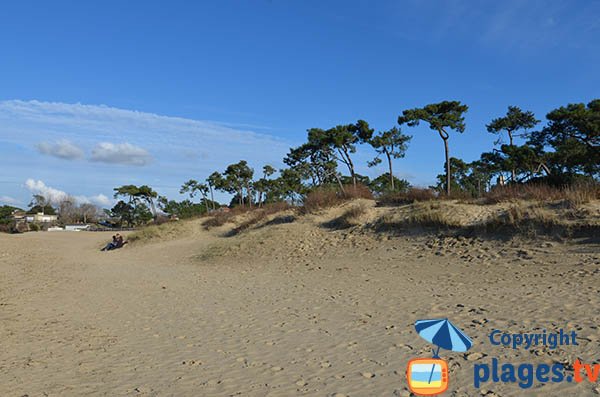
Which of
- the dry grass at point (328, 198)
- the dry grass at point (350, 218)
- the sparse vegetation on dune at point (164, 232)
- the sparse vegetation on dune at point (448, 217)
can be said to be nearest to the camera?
the sparse vegetation on dune at point (448, 217)

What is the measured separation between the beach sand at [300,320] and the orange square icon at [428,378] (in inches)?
5.2

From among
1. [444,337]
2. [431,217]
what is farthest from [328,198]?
[444,337]

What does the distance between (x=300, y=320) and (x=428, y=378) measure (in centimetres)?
344

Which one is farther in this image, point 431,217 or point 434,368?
point 431,217

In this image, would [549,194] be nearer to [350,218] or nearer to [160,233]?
[350,218]

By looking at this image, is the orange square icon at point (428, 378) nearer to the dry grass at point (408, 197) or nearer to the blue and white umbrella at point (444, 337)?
the blue and white umbrella at point (444, 337)

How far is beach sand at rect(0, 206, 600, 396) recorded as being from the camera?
14.7 ft

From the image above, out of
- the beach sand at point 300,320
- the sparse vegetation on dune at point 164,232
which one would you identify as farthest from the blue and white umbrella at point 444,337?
the sparse vegetation on dune at point 164,232

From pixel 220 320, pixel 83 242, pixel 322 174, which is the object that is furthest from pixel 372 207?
pixel 83 242

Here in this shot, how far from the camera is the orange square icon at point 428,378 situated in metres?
3.90

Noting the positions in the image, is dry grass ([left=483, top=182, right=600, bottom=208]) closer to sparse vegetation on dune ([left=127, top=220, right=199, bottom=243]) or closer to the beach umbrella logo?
the beach umbrella logo

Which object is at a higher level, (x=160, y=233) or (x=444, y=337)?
(x=160, y=233)

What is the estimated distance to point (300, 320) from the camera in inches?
283

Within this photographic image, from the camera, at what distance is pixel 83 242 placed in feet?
126
